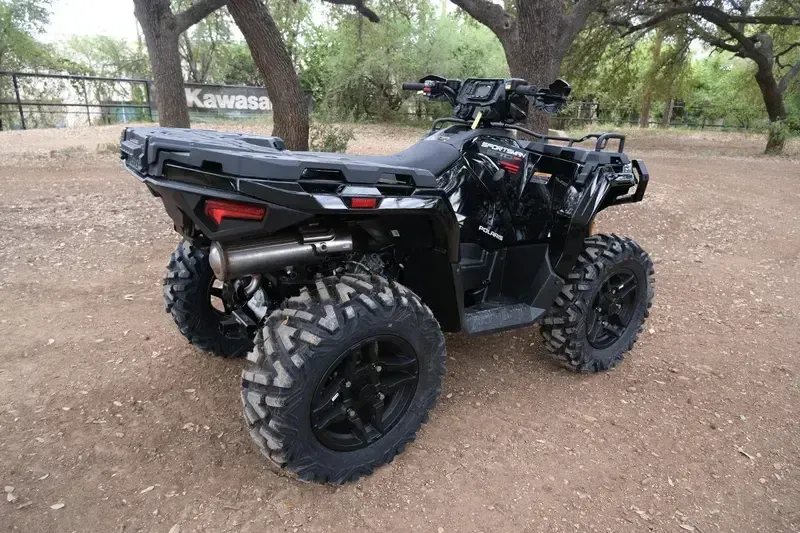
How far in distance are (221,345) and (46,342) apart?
127 centimetres

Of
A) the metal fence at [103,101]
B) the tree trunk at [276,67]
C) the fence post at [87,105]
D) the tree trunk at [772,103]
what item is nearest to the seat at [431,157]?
the tree trunk at [276,67]

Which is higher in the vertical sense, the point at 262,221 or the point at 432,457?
the point at 262,221

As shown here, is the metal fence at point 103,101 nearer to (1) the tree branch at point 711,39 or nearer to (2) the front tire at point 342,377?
(1) the tree branch at point 711,39

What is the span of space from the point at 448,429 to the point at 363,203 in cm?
139

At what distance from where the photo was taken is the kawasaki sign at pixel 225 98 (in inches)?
811

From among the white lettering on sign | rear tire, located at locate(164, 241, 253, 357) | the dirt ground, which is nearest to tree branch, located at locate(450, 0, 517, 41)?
the dirt ground

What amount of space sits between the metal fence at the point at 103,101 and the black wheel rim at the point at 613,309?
63.0 ft

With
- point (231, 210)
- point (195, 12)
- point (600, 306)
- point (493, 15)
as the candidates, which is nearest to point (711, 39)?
point (493, 15)

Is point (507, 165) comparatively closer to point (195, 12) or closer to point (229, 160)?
point (229, 160)

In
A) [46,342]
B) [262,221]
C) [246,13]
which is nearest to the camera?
[262,221]

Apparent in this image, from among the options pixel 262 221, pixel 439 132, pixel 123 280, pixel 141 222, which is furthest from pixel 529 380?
pixel 141 222

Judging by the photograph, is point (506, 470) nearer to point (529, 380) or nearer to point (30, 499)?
point (529, 380)

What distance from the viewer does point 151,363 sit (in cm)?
346

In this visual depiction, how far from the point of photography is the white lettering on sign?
20.6 metres
